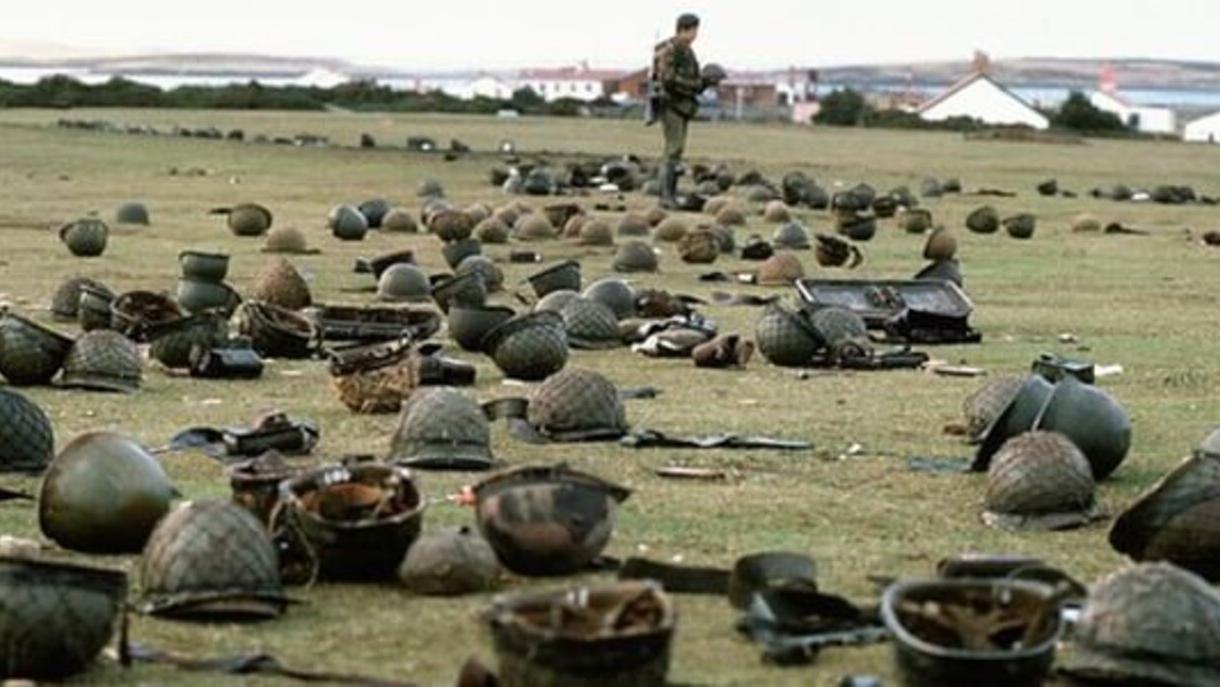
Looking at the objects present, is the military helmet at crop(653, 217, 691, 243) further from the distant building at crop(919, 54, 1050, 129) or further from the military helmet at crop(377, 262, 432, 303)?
the distant building at crop(919, 54, 1050, 129)

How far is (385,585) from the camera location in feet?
26.7

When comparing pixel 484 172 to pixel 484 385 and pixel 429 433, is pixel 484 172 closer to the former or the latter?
pixel 484 385

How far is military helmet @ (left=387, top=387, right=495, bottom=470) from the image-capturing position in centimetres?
1030

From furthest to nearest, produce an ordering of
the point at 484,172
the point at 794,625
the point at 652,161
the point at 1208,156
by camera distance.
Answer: the point at 1208,156, the point at 652,161, the point at 484,172, the point at 794,625

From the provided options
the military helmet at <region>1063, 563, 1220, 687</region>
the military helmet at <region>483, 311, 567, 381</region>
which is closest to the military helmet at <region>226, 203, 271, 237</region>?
the military helmet at <region>483, 311, 567, 381</region>

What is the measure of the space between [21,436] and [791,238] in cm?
1595

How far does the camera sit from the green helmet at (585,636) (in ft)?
20.9

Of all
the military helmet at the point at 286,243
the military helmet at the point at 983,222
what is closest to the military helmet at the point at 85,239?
the military helmet at the point at 286,243

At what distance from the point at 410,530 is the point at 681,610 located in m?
1.00

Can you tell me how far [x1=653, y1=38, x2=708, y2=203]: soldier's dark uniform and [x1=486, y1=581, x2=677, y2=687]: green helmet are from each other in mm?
24131

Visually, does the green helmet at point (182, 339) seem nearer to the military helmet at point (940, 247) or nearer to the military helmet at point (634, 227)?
the military helmet at point (940, 247)

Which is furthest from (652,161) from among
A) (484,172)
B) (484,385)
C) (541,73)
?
(541,73)

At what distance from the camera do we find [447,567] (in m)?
7.97

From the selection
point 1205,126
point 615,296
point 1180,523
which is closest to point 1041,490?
point 1180,523
